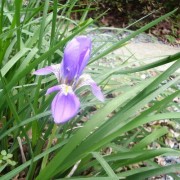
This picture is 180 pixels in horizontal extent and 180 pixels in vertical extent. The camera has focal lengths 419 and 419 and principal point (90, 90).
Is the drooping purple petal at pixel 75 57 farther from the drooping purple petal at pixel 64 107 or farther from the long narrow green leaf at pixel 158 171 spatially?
the long narrow green leaf at pixel 158 171

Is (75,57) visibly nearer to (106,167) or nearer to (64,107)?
(64,107)

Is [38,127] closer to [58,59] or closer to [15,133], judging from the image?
[15,133]

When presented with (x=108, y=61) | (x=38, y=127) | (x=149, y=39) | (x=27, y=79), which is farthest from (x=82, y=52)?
(x=149, y=39)

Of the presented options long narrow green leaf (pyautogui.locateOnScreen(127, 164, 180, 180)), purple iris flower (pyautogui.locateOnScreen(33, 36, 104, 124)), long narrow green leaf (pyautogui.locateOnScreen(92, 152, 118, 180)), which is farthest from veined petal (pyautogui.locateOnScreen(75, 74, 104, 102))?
long narrow green leaf (pyautogui.locateOnScreen(127, 164, 180, 180))

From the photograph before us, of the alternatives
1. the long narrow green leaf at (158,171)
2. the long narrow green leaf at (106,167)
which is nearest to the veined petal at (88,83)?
the long narrow green leaf at (106,167)

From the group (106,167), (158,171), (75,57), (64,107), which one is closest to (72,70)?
(75,57)
